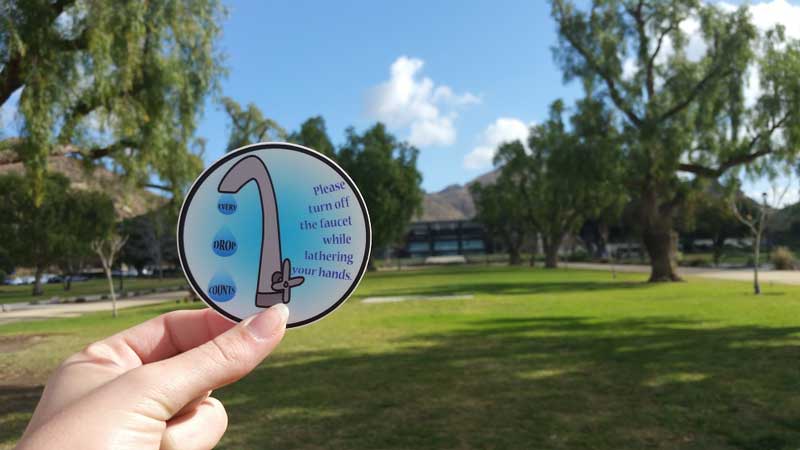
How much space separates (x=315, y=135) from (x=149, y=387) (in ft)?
148

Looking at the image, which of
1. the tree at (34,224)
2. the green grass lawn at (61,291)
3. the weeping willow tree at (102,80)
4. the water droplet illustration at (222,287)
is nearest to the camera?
the water droplet illustration at (222,287)

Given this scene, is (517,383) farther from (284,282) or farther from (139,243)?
(139,243)

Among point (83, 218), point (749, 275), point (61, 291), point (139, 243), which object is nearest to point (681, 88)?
point (749, 275)

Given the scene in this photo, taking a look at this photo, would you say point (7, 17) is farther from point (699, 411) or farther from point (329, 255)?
point (699, 411)

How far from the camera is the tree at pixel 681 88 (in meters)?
22.1

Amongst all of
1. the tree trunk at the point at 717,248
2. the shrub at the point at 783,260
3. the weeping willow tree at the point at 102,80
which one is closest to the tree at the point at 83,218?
the weeping willow tree at the point at 102,80

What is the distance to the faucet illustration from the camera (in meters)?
1.95

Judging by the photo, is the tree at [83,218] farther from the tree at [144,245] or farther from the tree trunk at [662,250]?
the tree trunk at [662,250]

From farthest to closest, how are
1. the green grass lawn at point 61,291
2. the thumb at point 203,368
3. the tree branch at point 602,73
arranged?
the green grass lawn at point 61,291 → the tree branch at point 602,73 → the thumb at point 203,368

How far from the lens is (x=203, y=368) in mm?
1551

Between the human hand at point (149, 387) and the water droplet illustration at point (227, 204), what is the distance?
38 centimetres

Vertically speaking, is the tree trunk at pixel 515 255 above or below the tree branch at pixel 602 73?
below

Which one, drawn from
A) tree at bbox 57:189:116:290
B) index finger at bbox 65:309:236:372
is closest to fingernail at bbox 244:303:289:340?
index finger at bbox 65:309:236:372

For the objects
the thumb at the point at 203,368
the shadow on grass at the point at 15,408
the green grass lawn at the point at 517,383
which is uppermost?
the thumb at the point at 203,368
